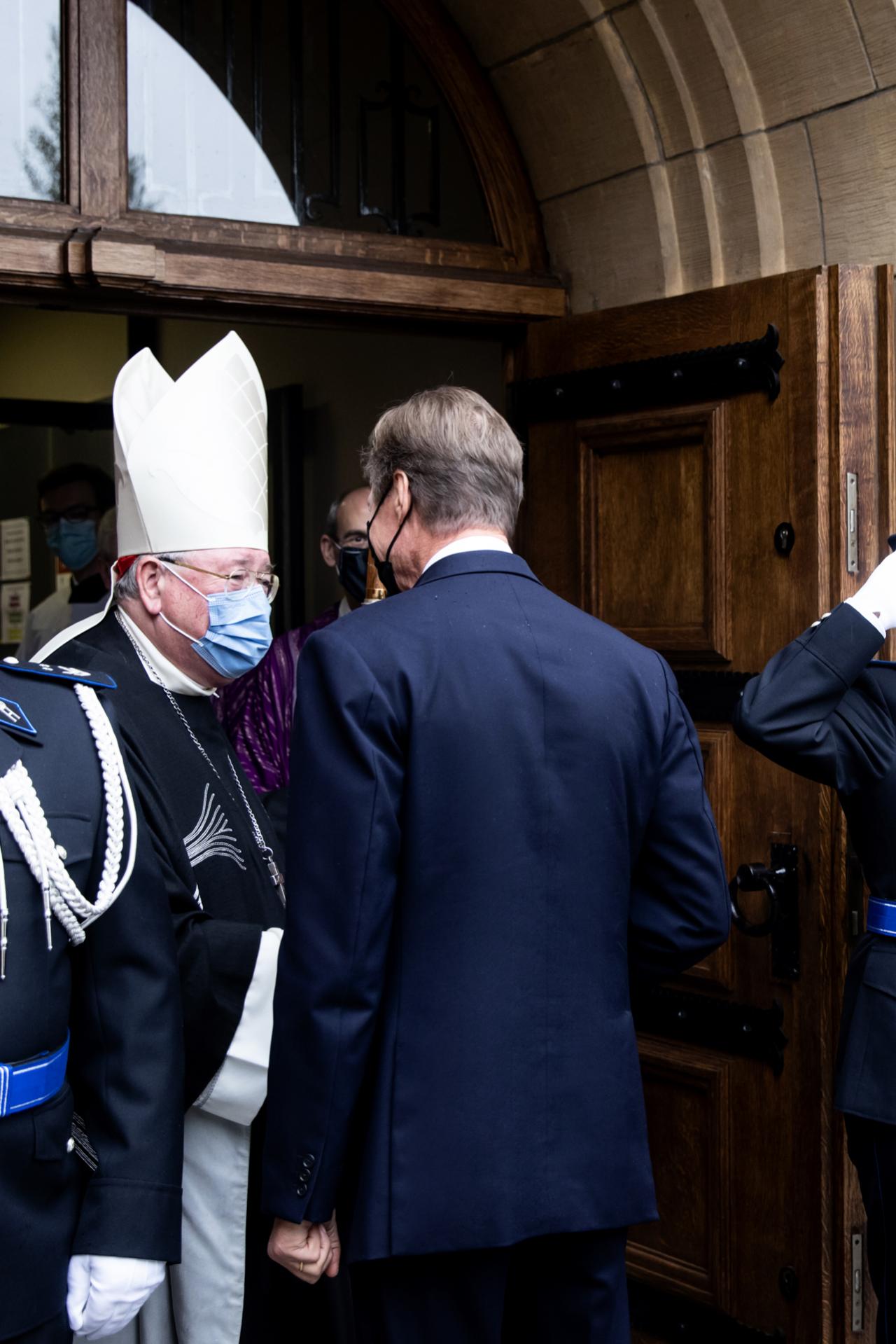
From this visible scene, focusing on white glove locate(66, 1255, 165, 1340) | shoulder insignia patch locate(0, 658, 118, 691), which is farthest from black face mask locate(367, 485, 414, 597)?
white glove locate(66, 1255, 165, 1340)

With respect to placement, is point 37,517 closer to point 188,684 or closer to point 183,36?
point 183,36

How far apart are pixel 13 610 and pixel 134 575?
15.4 feet

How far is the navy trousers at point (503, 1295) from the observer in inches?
72.9

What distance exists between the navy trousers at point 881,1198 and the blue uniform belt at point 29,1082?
1.21 metres

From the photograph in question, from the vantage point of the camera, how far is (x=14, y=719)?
1.77 meters

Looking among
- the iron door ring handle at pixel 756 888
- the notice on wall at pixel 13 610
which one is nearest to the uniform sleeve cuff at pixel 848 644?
the iron door ring handle at pixel 756 888

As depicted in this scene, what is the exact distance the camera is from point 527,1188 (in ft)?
6.07

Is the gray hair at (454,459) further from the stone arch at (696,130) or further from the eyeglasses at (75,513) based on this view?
the eyeglasses at (75,513)

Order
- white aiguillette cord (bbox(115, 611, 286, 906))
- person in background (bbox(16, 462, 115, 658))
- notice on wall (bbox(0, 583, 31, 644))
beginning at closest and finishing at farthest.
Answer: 1. white aiguillette cord (bbox(115, 611, 286, 906))
2. person in background (bbox(16, 462, 115, 658))
3. notice on wall (bbox(0, 583, 31, 644))

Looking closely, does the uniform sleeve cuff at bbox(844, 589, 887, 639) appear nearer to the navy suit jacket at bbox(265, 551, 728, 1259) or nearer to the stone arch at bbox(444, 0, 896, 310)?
the navy suit jacket at bbox(265, 551, 728, 1259)

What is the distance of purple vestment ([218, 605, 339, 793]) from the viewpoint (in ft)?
12.3

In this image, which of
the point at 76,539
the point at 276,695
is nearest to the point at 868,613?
the point at 276,695

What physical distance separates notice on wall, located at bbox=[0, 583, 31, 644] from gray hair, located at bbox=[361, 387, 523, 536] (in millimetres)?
5318

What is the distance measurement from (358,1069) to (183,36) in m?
2.21
